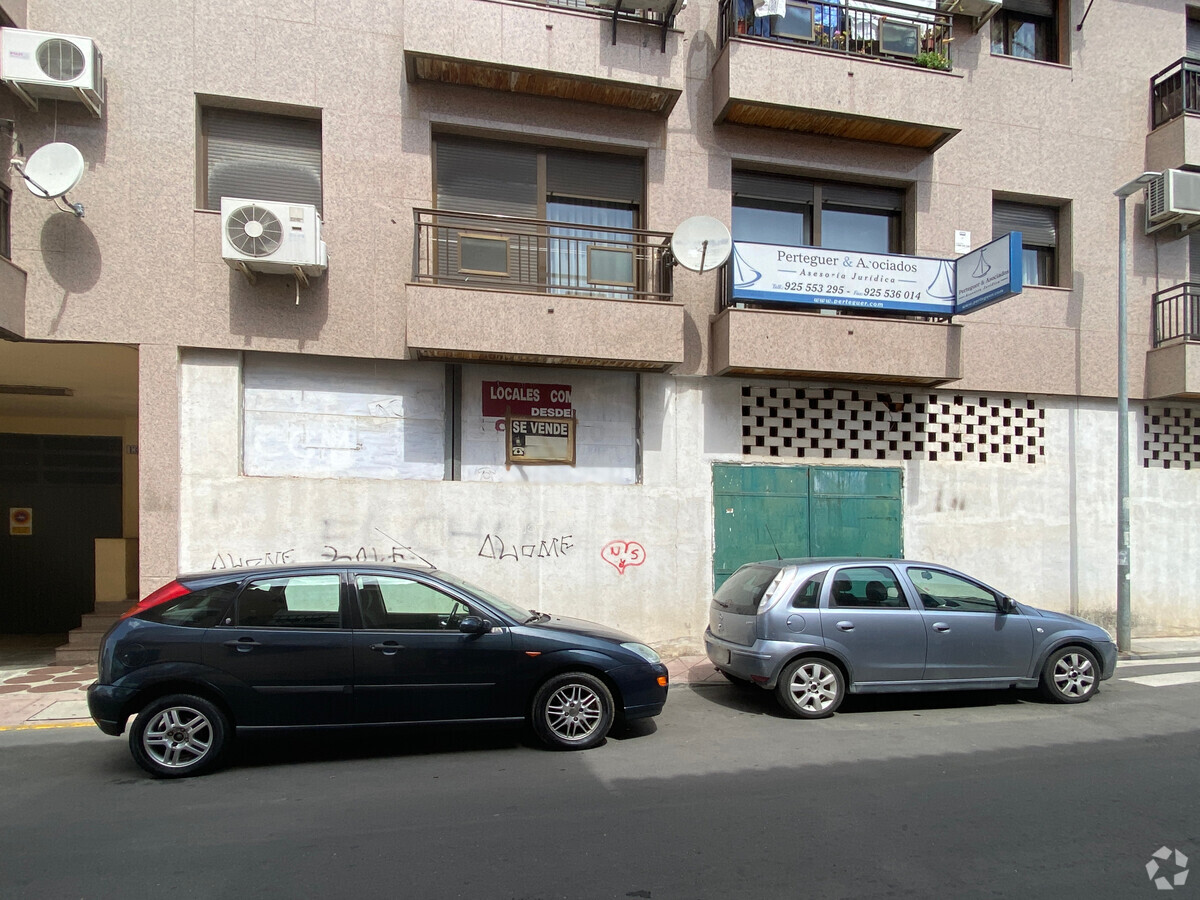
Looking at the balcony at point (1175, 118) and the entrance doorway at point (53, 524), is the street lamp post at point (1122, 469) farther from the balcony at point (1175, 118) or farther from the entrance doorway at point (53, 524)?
the entrance doorway at point (53, 524)

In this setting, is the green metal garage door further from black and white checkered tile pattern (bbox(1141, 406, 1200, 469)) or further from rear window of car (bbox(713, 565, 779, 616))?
black and white checkered tile pattern (bbox(1141, 406, 1200, 469))

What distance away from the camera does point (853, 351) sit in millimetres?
9852

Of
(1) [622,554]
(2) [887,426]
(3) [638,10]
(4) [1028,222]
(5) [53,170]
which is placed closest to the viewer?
(5) [53,170]

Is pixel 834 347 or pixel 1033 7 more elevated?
pixel 1033 7

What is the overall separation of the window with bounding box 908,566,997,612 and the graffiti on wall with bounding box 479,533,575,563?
164 inches

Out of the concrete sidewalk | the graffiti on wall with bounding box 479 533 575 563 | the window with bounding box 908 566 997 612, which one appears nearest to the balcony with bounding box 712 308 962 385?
the graffiti on wall with bounding box 479 533 575 563

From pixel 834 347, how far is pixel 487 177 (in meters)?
5.14

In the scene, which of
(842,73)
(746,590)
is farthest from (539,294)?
(842,73)

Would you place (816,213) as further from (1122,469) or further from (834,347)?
(1122,469)

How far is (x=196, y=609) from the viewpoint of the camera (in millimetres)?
5359

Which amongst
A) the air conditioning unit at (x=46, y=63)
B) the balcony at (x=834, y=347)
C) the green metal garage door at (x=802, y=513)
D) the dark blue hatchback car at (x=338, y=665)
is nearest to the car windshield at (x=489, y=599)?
the dark blue hatchback car at (x=338, y=665)

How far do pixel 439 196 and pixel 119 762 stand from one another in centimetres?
713

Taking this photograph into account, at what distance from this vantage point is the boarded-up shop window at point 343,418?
9.00 metres

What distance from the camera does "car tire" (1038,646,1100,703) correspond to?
283 inches
